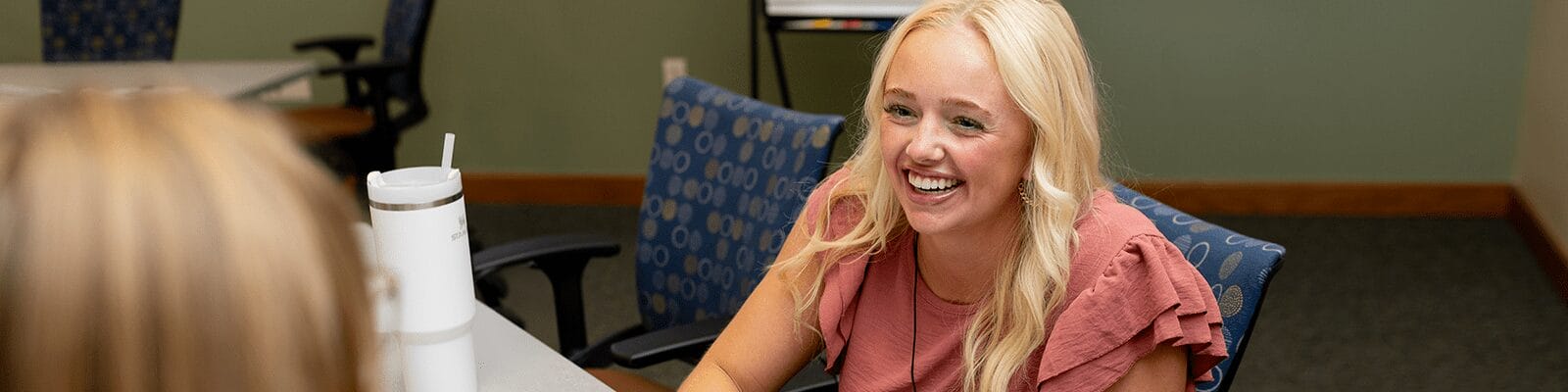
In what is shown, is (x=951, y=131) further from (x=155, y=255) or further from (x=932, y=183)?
(x=155, y=255)

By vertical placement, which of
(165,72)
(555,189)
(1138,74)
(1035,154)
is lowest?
(555,189)

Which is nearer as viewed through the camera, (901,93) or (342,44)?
(901,93)

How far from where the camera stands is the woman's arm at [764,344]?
5.01 feet

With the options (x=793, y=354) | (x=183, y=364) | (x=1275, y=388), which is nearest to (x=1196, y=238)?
(x=793, y=354)

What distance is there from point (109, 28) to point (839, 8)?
2027 millimetres

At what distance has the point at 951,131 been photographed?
1341 mm

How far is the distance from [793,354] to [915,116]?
1.18 ft

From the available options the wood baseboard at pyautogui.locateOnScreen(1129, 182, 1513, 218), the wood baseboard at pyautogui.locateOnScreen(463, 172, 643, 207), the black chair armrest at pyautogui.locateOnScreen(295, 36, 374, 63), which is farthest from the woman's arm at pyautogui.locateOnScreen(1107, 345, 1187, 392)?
the wood baseboard at pyautogui.locateOnScreen(463, 172, 643, 207)

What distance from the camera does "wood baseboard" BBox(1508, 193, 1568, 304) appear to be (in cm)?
315

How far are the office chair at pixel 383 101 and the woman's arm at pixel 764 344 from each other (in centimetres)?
196

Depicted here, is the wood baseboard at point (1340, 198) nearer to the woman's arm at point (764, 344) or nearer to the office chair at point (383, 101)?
the office chair at point (383, 101)

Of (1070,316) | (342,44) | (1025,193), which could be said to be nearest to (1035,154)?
(1025,193)

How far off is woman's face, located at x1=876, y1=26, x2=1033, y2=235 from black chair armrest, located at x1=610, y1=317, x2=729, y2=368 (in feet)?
1.30

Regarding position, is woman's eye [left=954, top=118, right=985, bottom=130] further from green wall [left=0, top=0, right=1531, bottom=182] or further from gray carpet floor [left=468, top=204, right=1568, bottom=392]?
green wall [left=0, top=0, right=1531, bottom=182]
